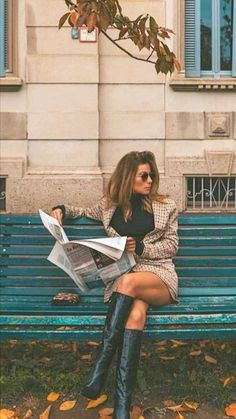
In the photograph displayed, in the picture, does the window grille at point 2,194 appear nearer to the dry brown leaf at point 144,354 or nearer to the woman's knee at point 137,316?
the dry brown leaf at point 144,354

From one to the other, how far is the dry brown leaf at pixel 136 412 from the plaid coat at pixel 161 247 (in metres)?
0.76

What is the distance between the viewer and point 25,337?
3.70 meters

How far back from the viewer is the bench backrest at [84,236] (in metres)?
4.53

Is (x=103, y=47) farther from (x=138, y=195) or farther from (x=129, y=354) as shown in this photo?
(x=129, y=354)

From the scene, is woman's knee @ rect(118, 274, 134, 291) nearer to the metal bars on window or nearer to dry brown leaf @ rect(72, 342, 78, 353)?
dry brown leaf @ rect(72, 342, 78, 353)

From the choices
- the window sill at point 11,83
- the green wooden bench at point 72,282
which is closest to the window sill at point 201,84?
the window sill at point 11,83

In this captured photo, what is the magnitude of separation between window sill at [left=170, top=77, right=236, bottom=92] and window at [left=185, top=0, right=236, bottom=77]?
205 mm

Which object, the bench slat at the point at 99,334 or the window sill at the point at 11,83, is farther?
the window sill at the point at 11,83

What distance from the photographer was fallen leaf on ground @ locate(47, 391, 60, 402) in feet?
12.8

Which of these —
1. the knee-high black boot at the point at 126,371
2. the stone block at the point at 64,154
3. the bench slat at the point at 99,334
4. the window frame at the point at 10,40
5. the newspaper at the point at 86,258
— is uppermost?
the window frame at the point at 10,40

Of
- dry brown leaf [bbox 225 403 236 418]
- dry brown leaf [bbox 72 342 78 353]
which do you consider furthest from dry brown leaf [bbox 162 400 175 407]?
dry brown leaf [bbox 72 342 78 353]

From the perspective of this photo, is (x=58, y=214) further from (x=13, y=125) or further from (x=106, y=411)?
(x=13, y=125)

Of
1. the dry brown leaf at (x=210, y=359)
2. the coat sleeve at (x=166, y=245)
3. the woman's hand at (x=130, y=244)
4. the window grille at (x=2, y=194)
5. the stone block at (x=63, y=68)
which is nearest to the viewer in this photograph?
the woman's hand at (x=130, y=244)

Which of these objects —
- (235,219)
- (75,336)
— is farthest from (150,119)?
(75,336)
